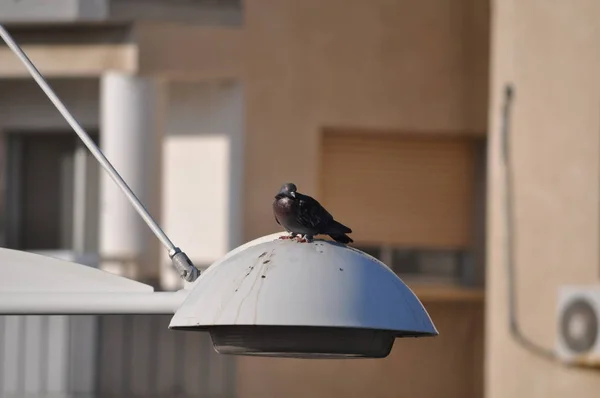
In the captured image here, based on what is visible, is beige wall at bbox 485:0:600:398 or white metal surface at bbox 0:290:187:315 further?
beige wall at bbox 485:0:600:398

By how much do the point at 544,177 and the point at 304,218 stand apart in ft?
26.4

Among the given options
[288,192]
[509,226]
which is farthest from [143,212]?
[509,226]

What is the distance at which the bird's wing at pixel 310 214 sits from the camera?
365cm

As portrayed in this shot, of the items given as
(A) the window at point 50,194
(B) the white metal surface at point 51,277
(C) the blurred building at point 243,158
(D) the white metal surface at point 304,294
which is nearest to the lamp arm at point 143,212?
(B) the white metal surface at point 51,277

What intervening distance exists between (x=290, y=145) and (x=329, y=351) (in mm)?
10183

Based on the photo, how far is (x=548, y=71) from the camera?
37.4 ft

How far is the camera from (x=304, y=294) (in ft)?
9.91

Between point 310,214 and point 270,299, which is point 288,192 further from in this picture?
point 270,299

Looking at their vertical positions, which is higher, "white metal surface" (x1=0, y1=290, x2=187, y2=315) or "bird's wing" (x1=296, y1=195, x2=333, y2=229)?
"bird's wing" (x1=296, y1=195, x2=333, y2=229)

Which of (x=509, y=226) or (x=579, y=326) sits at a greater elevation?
Answer: (x=509, y=226)

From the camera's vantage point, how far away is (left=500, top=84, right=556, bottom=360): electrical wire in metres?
11.6

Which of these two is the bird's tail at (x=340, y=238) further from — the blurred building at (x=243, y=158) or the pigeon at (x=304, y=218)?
the blurred building at (x=243, y=158)

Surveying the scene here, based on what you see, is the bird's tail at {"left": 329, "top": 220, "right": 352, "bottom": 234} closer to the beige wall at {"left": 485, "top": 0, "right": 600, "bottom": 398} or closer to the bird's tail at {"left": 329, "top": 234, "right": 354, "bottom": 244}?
the bird's tail at {"left": 329, "top": 234, "right": 354, "bottom": 244}

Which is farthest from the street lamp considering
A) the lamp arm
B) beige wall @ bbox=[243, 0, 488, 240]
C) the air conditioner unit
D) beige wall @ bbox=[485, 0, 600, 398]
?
beige wall @ bbox=[243, 0, 488, 240]
